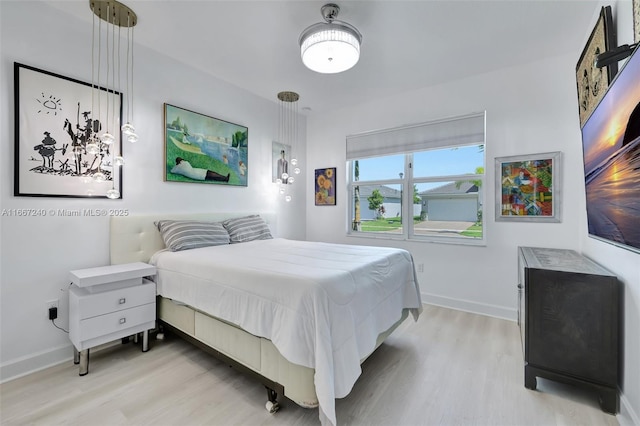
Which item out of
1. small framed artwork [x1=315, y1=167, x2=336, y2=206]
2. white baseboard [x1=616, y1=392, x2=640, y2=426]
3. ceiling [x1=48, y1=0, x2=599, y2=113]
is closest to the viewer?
white baseboard [x1=616, y1=392, x2=640, y2=426]

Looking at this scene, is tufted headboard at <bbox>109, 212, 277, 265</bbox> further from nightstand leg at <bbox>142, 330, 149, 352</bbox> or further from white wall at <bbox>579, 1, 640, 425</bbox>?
white wall at <bbox>579, 1, 640, 425</bbox>

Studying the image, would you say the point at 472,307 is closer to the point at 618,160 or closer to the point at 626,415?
the point at 626,415

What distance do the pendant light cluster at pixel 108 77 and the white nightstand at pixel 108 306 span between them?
64 cm

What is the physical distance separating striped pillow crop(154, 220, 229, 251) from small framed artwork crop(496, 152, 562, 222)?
306 centimetres

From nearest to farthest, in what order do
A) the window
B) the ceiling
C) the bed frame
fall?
the bed frame, the ceiling, the window

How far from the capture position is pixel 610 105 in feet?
4.39

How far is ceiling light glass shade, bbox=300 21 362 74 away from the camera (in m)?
2.02

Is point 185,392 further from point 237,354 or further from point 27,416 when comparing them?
point 27,416

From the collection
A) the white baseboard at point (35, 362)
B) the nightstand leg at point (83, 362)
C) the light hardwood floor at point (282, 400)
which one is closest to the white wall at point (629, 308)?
the light hardwood floor at point (282, 400)

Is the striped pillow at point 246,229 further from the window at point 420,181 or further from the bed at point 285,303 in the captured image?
the window at point 420,181

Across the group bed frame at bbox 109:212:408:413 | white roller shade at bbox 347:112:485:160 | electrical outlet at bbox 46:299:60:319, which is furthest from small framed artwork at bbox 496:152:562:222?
electrical outlet at bbox 46:299:60:319

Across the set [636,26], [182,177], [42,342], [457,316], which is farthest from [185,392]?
[636,26]

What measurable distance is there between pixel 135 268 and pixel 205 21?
2.09 meters

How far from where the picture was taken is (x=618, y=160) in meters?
1.27
